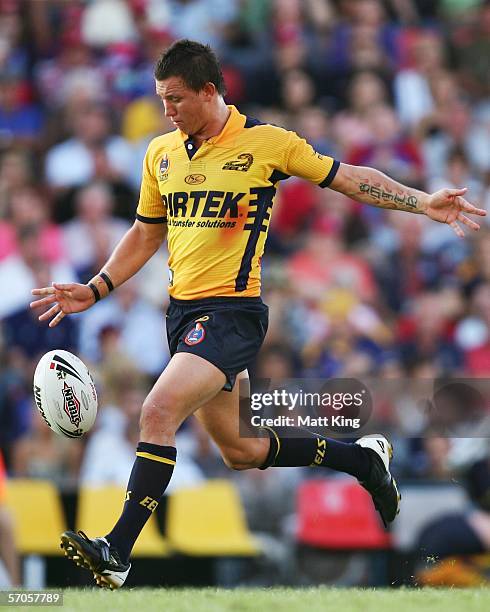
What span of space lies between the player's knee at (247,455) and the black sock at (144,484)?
2.38ft

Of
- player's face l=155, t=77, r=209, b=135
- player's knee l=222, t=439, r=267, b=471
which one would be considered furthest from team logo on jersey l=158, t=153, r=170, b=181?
player's knee l=222, t=439, r=267, b=471

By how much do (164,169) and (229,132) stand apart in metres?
0.40

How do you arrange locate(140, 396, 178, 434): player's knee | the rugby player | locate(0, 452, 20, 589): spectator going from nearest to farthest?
locate(140, 396, 178, 434): player's knee < the rugby player < locate(0, 452, 20, 589): spectator

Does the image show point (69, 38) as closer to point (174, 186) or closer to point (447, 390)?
point (447, 390)

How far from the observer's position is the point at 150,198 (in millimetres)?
7004

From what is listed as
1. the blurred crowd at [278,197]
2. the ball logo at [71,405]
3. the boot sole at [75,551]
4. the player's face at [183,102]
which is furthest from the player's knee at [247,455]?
the blurred crowd at [278,197]

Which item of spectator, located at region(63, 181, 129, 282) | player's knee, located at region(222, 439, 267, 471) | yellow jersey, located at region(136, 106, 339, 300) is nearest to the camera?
yellow jersey, located at region(136, 106, 339, 300)

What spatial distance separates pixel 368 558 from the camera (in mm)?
9875

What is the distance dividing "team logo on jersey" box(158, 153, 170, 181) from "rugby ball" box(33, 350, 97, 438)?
1.10m

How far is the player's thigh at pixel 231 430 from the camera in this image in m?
6.74

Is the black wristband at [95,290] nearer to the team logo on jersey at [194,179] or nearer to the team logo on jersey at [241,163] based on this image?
the team logo on jersey at [194,179]

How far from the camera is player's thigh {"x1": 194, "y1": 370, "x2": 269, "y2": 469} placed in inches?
265

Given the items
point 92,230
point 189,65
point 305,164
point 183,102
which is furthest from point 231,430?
point 92,230

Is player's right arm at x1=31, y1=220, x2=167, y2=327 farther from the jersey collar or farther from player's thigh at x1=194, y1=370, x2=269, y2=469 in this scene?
player's thigh at x1=194, y1=370, x2=269, y2=469
